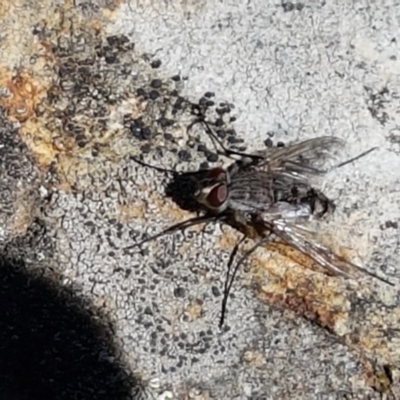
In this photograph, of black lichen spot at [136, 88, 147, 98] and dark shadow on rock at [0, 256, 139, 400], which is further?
black lichen spot at [136, 88, 147, 98]

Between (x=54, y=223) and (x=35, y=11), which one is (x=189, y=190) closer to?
(x=54, y=223)

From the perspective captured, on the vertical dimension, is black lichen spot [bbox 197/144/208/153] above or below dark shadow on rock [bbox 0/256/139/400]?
above

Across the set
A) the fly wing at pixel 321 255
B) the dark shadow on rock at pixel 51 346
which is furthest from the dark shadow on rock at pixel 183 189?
the dark shadow on rock at pixel 51 346

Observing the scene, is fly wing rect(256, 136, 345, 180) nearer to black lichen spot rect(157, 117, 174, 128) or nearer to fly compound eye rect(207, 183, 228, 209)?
fly compound eye rect(207, 183, 228, 209)

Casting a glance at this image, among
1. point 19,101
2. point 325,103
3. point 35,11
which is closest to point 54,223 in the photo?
point 19,101

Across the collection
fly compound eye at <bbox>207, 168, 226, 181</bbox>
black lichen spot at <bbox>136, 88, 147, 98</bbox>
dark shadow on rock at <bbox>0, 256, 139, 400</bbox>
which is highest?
black lichen spot at <bbox>136, 88, 147, 98</bbox>

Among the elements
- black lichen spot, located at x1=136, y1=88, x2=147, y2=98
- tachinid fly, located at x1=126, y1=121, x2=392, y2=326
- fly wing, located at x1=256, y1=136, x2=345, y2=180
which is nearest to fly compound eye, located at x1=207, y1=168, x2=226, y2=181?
tachinid fly, located at x1=126, y1=121, x2=392, y2=326

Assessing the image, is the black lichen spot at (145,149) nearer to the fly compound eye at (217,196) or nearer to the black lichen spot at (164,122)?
the black lichen spot at (164,122)

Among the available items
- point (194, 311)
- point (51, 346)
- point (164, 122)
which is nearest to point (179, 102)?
point (164, 122)
